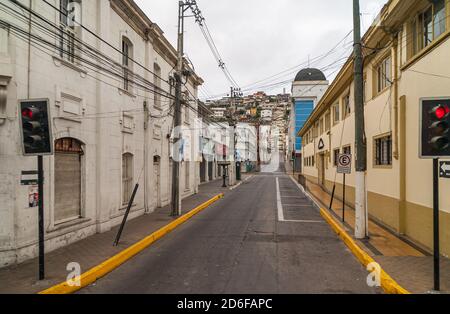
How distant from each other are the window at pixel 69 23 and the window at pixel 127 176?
14.8 ft

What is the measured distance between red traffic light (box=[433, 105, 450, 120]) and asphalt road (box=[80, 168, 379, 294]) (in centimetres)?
310

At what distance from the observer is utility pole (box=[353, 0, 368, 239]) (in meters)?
9.20

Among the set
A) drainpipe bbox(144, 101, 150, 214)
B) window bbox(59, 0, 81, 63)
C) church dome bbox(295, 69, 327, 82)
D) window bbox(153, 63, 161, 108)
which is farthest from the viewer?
church dome bbox(295, 69, 327, 82)

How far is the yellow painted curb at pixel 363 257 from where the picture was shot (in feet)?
18.6

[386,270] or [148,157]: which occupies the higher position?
[148,157]

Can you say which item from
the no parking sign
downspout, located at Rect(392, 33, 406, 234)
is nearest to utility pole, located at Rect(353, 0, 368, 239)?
downspout, located at Rect(392, 33, 406, 234)

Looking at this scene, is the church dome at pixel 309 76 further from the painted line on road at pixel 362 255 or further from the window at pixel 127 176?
the window at pixel 127 176

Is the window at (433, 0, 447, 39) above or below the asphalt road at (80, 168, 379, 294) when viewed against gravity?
above

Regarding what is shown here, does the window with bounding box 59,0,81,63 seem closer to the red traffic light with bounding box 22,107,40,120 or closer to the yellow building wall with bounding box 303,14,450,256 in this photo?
the red traffic light with bounding box 22,107,40,120

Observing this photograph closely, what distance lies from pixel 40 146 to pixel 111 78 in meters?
5.83

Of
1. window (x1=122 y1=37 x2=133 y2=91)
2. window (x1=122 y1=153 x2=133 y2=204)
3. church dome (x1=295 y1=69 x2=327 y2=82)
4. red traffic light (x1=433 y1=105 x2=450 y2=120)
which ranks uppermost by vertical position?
church dome (x1=295 y1=69 x2=327 y2=82)

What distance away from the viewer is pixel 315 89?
59.9m

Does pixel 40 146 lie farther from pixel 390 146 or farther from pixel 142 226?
pixel 390 146
